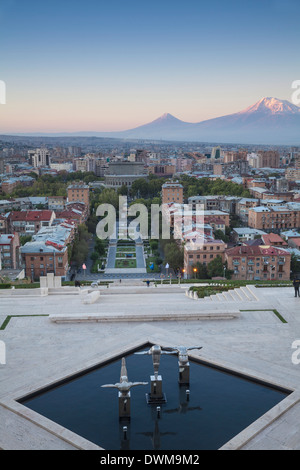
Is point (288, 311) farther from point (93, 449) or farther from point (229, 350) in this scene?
point (93, 449)

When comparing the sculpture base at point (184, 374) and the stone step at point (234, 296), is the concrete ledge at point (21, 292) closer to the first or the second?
the stone step at point (234, 296)

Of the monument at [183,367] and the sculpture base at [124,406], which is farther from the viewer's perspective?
the monument at [183,367]

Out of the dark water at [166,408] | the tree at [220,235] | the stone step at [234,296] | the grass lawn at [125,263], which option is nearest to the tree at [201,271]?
the grass lawn at [125,263]

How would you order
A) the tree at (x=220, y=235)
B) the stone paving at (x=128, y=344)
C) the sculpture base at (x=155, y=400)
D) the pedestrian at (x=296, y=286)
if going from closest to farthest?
the stone paving at (x=128, y=344) < the sculpture base at (x=155, y=400) < the pedestrian at (x=296, y=286) < the tree at (x=220, y=235)

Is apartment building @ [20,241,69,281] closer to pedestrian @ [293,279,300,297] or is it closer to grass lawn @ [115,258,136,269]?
grass lawn @ [115,258,136,269]

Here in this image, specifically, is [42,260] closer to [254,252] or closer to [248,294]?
[254,252]

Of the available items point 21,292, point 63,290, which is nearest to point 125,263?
point 63,290
